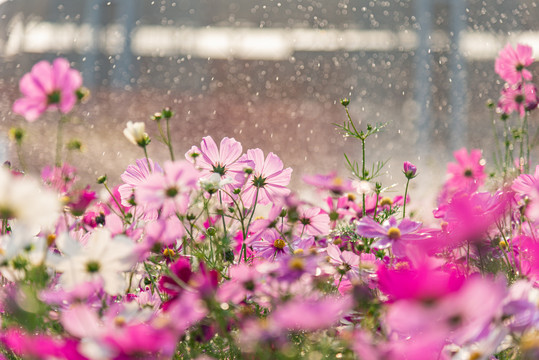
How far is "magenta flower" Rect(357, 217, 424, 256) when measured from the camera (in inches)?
19.1

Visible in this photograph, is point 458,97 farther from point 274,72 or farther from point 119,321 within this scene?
point 119,321

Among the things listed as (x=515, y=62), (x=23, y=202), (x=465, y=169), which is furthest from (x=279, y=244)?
(x=515, y=62)

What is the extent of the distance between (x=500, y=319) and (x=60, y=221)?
43 cm

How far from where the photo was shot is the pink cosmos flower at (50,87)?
16.3 inches

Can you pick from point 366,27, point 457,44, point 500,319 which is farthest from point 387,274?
point 457,44

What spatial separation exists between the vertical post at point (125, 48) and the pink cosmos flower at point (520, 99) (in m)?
1.92

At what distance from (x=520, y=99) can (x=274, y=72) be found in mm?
1533

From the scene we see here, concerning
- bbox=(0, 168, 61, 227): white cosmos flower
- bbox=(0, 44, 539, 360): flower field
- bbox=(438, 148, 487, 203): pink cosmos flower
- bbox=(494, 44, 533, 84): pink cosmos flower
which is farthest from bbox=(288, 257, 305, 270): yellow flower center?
bbox=(494, 44, 533, 84): pink cosmos flower

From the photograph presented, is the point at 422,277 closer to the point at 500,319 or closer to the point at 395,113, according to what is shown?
the point at 500,319

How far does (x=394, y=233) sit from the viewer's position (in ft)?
1.61

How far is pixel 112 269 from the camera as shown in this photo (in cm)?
36

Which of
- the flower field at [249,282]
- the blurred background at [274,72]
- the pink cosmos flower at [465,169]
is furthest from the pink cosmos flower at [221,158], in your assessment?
the blurred background at [274,72]

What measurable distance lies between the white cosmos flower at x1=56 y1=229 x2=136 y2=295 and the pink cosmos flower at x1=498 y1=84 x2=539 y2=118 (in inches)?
31.8

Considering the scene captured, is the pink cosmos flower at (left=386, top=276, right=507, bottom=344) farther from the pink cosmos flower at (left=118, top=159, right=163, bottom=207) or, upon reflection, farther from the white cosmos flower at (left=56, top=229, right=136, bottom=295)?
the pink cosmos flower at (left=118, top=159, right=163, bottom=207)
